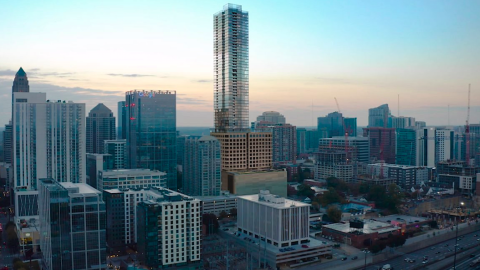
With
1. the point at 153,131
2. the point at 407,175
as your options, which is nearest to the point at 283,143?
the point at 407,175

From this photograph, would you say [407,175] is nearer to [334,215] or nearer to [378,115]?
[334,215]

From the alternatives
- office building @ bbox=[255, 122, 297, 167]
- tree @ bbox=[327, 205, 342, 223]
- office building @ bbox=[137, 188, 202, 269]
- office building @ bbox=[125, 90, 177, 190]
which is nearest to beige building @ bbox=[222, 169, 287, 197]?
tree @ bbox=[327, 205, 342, 223]

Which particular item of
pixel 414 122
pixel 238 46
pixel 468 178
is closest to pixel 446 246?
pixel 468 178

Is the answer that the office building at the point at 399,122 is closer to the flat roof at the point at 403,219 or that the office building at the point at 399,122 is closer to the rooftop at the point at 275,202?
the flat roof at the point at 403,219

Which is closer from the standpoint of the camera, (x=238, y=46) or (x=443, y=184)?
(x=238, y=46)

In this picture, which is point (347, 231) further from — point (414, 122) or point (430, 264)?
point (414, 122)
